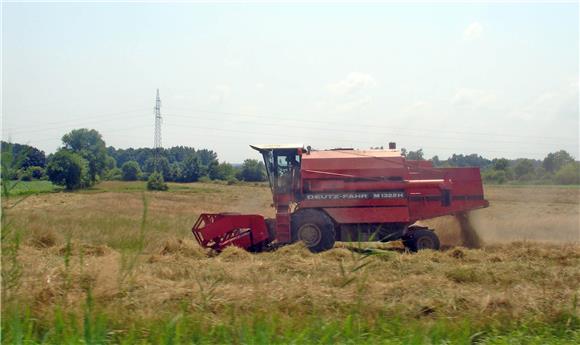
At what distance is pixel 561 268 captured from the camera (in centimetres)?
1075

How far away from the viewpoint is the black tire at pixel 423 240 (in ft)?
46.9

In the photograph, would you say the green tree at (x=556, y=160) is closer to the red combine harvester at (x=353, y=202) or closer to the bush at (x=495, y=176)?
the bush at (x=495, y=176)

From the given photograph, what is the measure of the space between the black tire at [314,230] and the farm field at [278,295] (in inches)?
48.1

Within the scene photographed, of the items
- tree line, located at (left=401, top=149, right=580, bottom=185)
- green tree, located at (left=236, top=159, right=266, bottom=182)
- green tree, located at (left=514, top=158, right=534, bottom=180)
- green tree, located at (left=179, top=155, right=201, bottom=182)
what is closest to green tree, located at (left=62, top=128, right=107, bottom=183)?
green tree, located at (left=179, top=155, right=201, bottom=182)

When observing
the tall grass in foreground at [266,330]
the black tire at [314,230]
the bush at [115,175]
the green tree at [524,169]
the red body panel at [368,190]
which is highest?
the bush at [115,175]

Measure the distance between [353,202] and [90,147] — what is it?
27.5 meters

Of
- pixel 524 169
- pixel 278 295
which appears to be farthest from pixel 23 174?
pixel 524 169

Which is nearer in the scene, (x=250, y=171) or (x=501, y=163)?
(x=501, y=163)

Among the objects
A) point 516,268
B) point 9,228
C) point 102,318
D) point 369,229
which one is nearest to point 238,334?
point 102,318

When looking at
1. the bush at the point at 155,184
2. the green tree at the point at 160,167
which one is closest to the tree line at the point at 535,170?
the bush at the point at 155,184

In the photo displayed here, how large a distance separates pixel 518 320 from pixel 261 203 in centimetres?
1402

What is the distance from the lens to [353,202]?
1428cm

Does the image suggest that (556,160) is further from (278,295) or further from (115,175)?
(115,175)

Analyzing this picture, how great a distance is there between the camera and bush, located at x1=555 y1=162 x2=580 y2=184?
26016 millimetres
